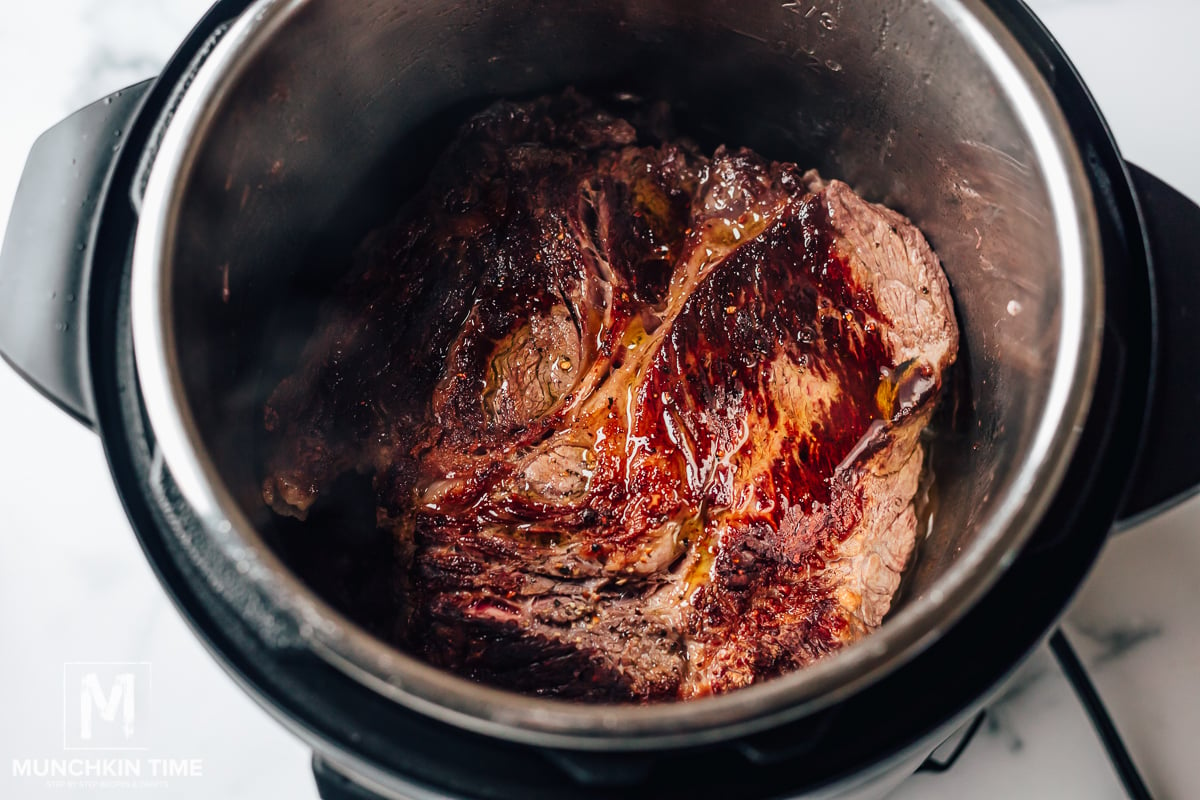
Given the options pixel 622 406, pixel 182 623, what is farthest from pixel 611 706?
pixel 182 623

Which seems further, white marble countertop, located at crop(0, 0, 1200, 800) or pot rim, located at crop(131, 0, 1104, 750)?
white marble countertop, located at crop(0, 0, 1200, 800)

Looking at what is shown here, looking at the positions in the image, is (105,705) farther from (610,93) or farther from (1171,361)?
(1171,361)

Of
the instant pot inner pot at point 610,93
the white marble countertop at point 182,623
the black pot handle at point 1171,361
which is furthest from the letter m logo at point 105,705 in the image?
the black pot handle at point 1171,361

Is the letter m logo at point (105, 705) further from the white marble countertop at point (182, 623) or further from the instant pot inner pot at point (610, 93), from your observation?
the instant pot inner pot at point (610, 93)

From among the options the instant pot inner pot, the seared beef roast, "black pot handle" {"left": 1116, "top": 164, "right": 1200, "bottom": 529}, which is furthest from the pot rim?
the seared beef roast

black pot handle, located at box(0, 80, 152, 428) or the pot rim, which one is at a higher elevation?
the pot rim

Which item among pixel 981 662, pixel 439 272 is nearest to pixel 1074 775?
pixel 981 662

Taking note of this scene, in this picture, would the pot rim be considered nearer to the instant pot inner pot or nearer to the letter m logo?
the instant pot inner pot
